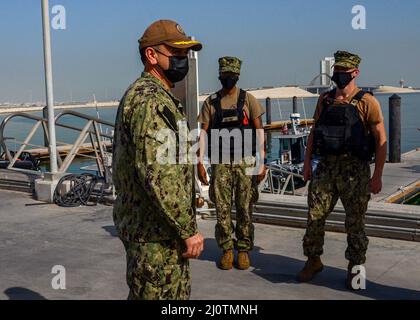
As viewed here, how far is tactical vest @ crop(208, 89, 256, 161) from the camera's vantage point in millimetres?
4613

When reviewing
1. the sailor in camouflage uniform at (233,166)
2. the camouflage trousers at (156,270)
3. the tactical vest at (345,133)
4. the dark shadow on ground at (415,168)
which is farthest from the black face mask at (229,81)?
the dark shadow on ground at (415,168)

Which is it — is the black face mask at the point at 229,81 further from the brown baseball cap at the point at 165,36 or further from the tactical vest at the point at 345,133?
the brown baseball cap at the point at 165,36

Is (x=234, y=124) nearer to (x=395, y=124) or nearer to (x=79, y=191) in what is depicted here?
(x=79, y=191)

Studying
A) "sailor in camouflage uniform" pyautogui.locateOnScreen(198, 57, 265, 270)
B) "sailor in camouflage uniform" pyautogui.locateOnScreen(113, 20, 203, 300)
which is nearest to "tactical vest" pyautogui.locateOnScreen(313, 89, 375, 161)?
"sailor in camouflage uniform" pyautogui.locateOnScreen(198, 57, 265, 270)

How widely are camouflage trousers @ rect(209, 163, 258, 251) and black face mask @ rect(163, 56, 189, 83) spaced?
2.19 metres

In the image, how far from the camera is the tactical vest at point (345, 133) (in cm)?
392

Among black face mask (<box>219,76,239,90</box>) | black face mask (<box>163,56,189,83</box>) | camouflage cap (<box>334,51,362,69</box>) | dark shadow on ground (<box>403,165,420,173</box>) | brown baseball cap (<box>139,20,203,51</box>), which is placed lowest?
dark shadow on ground (<box>403,165,420,173</box>)

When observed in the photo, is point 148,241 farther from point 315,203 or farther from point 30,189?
point 30,189

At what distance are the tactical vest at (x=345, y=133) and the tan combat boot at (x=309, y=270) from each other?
866 millimetres

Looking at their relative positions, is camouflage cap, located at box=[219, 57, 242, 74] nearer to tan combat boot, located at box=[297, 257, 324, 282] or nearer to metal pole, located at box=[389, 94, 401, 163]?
tan combat boot, located at box=[297, 257, 324, 282]

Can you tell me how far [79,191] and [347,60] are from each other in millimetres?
4496

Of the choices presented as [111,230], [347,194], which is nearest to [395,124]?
[111,230]
